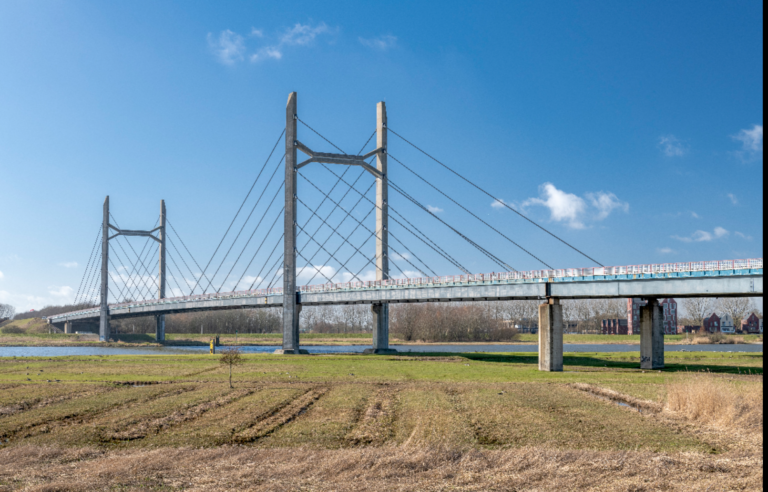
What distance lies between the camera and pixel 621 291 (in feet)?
153

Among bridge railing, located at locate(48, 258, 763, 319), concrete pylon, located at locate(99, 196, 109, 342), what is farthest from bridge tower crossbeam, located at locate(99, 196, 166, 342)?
bridge railing, located at locate(48, 258, 763, 319)

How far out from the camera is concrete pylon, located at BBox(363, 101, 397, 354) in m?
78.5

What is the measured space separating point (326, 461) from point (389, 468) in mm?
1512

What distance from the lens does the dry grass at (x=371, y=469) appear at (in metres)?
12.2

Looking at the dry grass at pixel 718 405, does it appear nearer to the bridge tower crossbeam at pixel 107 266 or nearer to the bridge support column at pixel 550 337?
the bridge support column at pixel 550 337

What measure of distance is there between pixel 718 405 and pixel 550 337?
2664 centimetres

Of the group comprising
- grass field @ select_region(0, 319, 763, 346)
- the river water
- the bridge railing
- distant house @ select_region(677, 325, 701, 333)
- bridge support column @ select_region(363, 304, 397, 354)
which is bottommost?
distant house @ select_region(677, 325, 701, 333)

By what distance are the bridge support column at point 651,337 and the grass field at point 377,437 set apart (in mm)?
19420

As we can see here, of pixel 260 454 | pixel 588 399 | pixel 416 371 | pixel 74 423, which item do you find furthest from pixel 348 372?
pixel 260 454

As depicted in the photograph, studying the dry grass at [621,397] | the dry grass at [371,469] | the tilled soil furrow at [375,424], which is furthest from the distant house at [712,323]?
the dry grass at [371,469]

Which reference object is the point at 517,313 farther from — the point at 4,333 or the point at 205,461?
the point at 205,461

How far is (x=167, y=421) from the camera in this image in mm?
19844

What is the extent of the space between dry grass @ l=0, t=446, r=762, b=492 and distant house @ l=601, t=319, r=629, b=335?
18561 cm

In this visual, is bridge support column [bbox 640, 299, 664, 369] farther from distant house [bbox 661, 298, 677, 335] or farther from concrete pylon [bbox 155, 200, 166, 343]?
distant house [bbox 661, 298, 677, 335]
